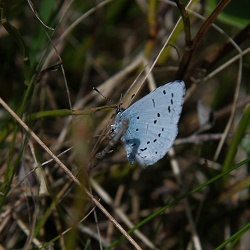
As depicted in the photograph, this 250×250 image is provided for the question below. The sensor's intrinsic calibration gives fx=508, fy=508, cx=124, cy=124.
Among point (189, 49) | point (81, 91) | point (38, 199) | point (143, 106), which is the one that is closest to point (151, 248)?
point (38, 199)

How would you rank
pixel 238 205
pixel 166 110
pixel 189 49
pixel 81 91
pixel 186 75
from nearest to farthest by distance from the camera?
pixel 166 110, pixel 189 49, pixel 186 75, pixel 238 205, pixel 81 91

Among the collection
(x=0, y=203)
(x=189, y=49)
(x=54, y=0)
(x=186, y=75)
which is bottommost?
(x=0, y=203)

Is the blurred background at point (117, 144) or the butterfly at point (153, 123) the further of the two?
the blurred background at point (117, 144)

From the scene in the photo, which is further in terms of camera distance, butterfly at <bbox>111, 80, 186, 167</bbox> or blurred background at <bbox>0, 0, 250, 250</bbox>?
blurred background at <bbox>0, 0, 250, 250</bbox>

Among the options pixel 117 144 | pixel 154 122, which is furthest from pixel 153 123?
pixel 117 144

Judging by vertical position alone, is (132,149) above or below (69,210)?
above

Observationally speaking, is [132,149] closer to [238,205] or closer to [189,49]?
[189,49]
